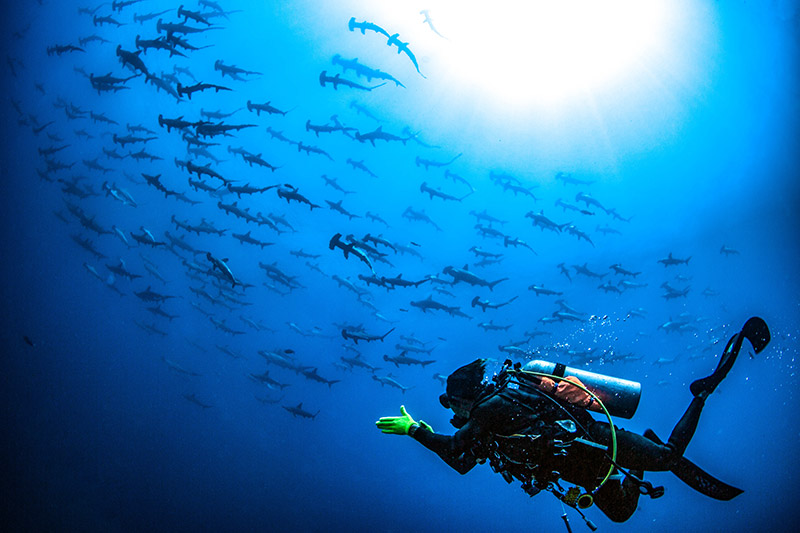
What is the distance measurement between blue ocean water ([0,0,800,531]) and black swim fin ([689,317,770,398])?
9115 mm

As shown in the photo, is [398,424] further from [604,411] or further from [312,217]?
[312,217]

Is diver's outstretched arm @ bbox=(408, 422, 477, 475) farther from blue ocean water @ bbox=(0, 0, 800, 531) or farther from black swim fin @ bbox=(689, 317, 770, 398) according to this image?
blue ocean water @ bbox=(0, 0, 800, 531)

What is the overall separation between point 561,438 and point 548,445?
0.48ft

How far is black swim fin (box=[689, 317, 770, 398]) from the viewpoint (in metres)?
4.52

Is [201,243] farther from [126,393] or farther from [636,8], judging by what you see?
[636,8]

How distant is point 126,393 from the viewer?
2594 cm

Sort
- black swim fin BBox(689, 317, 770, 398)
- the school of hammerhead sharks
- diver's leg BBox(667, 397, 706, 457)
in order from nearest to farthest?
diver's leg BBox(667, 397, 706, 457) → black swim fin BBox(689, 317, 770, 398) → the school of hammerhead sharks

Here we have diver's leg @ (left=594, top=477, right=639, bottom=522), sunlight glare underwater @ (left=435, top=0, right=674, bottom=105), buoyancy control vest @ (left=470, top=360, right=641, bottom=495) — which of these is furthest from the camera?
sunlight glare underwater @ (left=435, top=0, right=674, bottom=105)

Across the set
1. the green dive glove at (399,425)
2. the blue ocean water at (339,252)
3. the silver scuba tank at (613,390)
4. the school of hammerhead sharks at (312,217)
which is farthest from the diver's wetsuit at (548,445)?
the school of hammerhead sharks at (312,217)

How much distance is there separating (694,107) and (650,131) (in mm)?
4179

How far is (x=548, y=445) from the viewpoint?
3.09 meters

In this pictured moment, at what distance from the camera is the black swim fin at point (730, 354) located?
4520mm

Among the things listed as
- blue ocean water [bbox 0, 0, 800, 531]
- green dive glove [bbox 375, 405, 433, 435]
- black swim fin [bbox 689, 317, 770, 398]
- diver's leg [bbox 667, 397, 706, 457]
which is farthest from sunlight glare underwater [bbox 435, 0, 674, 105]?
green dive glove [bbox 375, 405, 433, 435]

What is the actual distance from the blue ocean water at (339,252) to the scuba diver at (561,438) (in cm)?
1079
